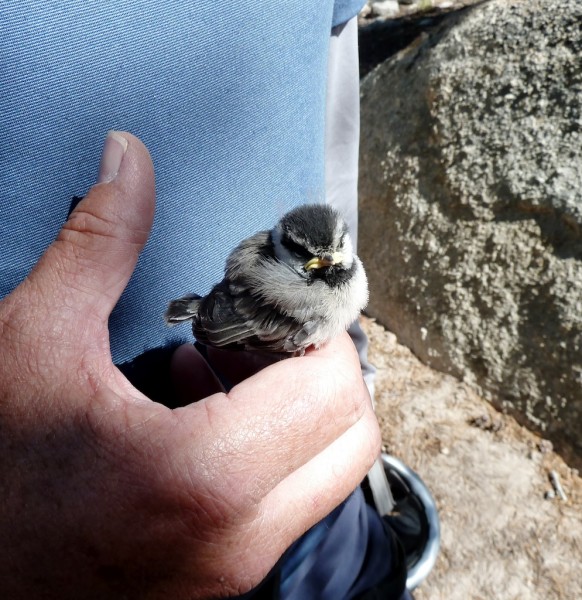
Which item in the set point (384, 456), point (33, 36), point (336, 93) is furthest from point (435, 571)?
point (33, 36)

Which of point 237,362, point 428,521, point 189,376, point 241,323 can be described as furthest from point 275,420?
point 428,521

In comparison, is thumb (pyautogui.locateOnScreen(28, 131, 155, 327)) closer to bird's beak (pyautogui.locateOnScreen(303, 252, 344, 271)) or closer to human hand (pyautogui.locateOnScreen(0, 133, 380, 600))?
human hand (pyautogui.locateOnScreen(0, 133, 380, 600))

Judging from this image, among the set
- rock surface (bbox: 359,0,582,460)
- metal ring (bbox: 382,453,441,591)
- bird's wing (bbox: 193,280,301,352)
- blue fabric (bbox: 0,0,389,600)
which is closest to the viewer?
blue fabric (bbox: 0,0,389,600)

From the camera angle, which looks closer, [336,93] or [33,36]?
[33,36]

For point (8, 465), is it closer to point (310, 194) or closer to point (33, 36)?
point (33, 36)

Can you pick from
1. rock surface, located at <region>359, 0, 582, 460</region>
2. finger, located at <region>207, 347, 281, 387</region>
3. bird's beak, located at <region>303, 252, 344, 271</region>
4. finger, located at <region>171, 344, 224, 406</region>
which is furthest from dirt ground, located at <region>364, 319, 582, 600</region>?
finger, located at <region>171, 344, 224, 406</region>

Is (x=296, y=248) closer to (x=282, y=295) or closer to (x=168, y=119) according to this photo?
(x=282, y=295)

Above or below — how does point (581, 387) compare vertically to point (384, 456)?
above
